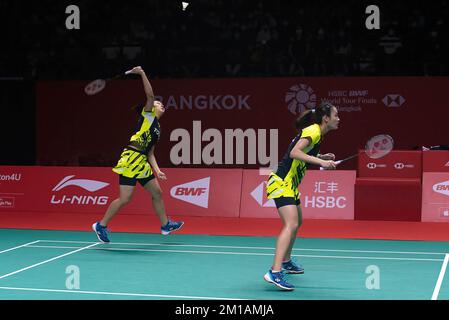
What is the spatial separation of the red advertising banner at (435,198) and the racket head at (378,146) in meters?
3.57

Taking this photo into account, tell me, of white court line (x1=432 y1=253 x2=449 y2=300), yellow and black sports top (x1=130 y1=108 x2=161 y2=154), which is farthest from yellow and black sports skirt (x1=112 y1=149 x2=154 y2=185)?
white court line (x1=432 y1=253 x2=449 y2=300)

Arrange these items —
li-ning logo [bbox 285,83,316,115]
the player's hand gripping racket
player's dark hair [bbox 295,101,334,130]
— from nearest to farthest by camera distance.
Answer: player's dark hair [bbox 295,101,334,130] → the player's hand gripping racket → li-ning logo [bbox 285,83,316,115]

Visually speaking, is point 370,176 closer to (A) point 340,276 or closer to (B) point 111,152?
(A) point 340,276

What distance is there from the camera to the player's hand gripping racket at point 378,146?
6.99 meters

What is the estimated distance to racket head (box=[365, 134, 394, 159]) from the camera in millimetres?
6988

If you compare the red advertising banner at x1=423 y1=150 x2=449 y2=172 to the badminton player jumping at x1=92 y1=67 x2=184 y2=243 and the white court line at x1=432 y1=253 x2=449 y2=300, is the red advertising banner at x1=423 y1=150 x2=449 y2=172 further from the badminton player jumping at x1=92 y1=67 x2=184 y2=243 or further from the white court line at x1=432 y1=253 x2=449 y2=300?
the badminton player jumping at x1=92 y1=67 x2=184 y2=243

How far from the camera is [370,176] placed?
1105 centimetres

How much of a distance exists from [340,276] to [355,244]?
208 centimetres

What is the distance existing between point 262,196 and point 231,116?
4.71m

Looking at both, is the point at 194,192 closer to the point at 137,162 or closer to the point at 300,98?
the point at 137,162

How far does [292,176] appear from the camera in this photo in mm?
6059

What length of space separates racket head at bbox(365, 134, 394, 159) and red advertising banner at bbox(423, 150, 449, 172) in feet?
12.5

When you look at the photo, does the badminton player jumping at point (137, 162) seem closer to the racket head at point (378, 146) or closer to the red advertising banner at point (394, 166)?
the racket head at point (378, 146)
